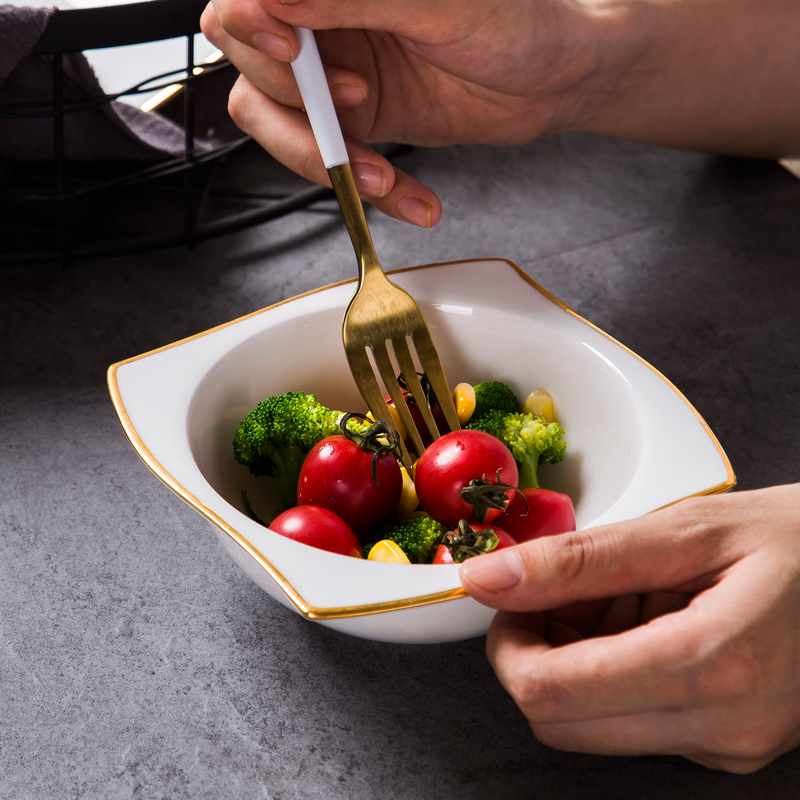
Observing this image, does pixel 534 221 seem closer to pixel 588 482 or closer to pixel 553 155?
pixel 553 155

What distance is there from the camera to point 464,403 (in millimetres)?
729

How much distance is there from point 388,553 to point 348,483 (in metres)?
0.08

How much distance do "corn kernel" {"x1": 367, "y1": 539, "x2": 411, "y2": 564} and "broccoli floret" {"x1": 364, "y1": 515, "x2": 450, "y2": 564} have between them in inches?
0.7

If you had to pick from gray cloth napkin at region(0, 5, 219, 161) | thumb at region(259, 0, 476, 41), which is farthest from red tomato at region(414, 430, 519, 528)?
gray cloth napkin at region(0, 5, 219, 161)

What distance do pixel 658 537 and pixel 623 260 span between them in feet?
2.35

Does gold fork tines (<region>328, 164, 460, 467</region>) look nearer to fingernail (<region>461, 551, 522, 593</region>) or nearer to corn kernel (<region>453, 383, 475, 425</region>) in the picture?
corn kernel (<region>453, 383, 475, 425</region>)

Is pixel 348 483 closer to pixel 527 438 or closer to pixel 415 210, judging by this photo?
pixel 527 438

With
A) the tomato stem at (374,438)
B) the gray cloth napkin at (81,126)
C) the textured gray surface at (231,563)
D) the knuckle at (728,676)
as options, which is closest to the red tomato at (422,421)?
the tomato stem at (374,438)

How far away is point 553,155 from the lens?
1.37 m

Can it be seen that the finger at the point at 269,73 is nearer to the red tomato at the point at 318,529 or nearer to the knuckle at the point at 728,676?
the red tomato at the point at 318,529

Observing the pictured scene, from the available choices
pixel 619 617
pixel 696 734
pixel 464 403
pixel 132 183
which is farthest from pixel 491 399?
pixel 132 183

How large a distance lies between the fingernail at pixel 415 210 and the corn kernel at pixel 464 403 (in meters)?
0.28

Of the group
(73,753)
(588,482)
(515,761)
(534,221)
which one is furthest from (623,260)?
(73,753)

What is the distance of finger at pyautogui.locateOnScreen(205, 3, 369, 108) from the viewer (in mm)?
896
